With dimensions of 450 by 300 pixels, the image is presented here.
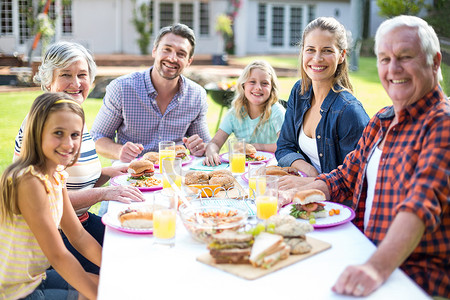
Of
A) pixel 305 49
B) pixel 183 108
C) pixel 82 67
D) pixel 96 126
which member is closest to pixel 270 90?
pixel 183 108

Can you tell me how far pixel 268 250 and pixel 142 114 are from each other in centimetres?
261

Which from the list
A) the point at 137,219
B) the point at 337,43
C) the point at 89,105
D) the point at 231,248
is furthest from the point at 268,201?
the point at 89,105

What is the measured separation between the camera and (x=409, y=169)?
202 centimetres

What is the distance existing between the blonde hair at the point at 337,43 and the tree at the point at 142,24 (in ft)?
58.8

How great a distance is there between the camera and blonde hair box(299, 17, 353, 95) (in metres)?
3.30

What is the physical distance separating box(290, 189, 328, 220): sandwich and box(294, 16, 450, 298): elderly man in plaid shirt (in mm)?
219

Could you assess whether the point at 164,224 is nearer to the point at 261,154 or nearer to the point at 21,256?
the point at 21,256

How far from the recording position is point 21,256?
86.7 inches

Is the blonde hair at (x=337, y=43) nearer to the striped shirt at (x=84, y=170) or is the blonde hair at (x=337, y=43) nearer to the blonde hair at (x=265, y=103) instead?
the blonde hair at (x=265, y=103)

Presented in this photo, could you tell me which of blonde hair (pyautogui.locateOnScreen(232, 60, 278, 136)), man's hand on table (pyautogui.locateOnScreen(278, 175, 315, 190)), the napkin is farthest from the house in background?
man's hand on table (pyautogui.locateOnScreen(278, 175, 315, 190))

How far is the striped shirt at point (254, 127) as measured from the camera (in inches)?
180

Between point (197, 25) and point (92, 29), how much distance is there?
4.77m

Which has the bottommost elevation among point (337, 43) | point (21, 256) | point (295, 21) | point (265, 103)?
point (21, 256)

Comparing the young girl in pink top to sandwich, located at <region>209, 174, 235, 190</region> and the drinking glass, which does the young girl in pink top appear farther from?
sandwich, located at <region>209, 174, 235, 190</region>
